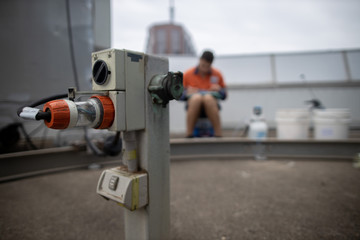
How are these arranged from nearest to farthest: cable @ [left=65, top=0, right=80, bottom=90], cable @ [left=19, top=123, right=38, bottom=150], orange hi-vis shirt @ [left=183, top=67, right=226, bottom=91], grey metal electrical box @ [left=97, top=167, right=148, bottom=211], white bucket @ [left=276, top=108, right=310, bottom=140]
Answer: grey metal electrical box @ [left=97, top=167, right=148, bottom=211] → cable @ [left=19, top=123, right=38, bottom=150] → cable @ [left=65, top=0, right=80, bottom=90] → white bucket @ [left=276, top=108, right=310, bottom=140] → orange hi-vis shirt @ [left=183, top=67, right=226, bottom=91]

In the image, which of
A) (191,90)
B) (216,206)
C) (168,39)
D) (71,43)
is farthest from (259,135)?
(168,39)

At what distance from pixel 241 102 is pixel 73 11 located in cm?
284

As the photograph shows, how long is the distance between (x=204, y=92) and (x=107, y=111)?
1824 mm

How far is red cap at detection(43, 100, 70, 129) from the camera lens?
529mm

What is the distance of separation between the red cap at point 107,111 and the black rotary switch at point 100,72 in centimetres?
6

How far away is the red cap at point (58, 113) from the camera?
0.53m

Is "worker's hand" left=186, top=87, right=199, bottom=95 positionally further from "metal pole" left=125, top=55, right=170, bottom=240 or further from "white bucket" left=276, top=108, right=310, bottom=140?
"metal pole" left=125, top=55, right=170, bottom=240

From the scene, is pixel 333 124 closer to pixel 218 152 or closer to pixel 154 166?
pixel 218 152

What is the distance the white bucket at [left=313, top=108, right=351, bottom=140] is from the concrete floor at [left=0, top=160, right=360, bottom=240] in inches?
17.7

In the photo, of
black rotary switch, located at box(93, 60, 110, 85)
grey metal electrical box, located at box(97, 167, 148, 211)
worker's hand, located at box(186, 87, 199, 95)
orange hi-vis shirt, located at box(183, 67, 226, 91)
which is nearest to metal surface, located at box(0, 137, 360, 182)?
worker's hand, located at box(186, 87, 199, 95)

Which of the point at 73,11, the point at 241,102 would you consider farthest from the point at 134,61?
the point at 241,102

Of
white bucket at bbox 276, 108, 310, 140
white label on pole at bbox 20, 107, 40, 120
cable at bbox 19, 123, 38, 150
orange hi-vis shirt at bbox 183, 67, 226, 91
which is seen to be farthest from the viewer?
orange hi-vis shirt at bbox 183, 67, 226, 91

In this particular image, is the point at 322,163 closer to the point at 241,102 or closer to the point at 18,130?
the point at 241,102

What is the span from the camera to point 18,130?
1.48 m
